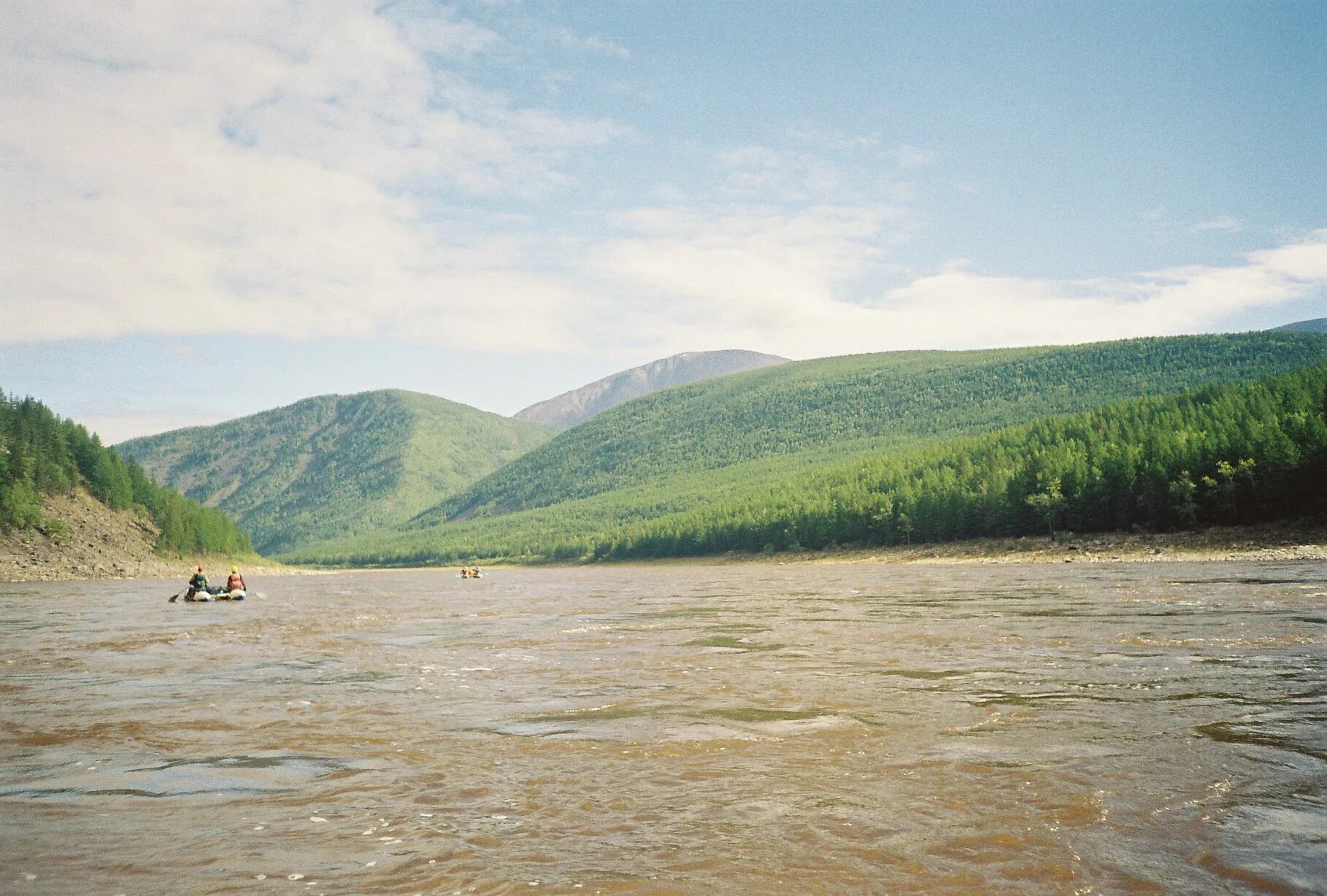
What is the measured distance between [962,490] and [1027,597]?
78.3 meters

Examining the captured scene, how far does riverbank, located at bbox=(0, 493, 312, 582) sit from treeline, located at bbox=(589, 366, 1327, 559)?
9044 centimetres

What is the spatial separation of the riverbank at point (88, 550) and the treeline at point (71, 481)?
164 centimetres

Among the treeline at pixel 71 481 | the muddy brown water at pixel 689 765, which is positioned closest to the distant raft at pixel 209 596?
the muddy brown water at pixel 689 765

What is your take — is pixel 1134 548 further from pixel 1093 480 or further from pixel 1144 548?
pixel 1093 480

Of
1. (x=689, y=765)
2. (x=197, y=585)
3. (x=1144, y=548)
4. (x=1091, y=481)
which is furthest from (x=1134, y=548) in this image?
(x=689, y=765)

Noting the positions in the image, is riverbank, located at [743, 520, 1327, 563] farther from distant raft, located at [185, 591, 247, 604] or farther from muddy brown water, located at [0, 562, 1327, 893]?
distant raft, located at [185, 591, 247, 604]

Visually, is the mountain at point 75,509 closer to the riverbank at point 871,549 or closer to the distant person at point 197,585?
the riverbank at point 871,549

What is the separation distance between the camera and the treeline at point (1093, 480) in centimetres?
8475

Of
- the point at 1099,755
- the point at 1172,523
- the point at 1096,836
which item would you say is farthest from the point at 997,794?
the point at 1172,523

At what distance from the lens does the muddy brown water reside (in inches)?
340

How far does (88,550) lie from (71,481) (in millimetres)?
15416

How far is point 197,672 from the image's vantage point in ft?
79.0

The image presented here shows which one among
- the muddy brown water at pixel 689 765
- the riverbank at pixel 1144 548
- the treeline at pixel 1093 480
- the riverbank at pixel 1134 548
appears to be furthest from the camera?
the treeline at pixel 1093 480

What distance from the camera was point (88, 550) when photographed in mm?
107438
